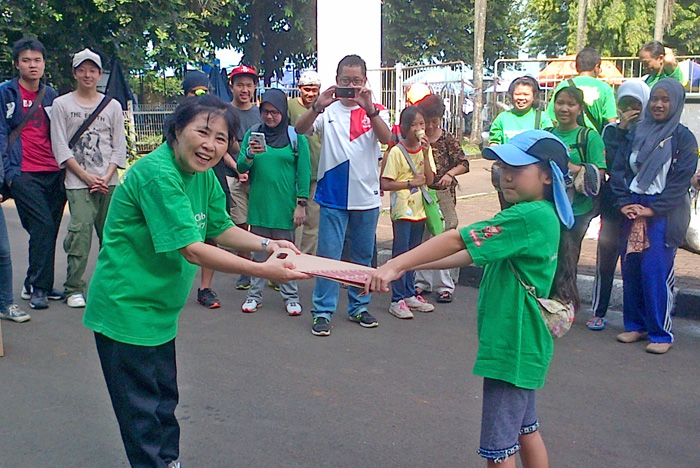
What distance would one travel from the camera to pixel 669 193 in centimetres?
555

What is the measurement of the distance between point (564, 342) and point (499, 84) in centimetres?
1662

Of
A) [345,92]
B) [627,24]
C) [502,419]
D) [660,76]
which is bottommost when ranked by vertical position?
[502,419]

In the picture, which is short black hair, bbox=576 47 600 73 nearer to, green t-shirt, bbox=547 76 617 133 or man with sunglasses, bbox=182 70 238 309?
green t-shirt, bbox=547 76 617 133

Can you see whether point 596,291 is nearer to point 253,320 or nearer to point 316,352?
point 316,352

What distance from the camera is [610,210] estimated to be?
607cm

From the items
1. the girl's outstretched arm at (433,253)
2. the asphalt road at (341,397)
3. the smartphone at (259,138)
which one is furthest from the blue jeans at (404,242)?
the girl's outstretched arm at (433,253)

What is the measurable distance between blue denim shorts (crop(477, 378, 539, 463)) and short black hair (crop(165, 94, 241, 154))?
1450 millimetres

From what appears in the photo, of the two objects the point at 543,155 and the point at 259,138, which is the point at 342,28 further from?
the point at 543,155

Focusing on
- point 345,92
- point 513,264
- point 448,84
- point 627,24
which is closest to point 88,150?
point 345,92

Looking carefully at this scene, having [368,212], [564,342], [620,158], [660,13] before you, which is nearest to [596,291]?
[564,342]

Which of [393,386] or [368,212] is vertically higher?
A: [368,212]

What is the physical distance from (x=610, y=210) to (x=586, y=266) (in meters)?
1.82

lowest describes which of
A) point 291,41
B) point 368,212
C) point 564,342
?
point 564,342

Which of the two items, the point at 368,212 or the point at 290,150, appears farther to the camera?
the point at 290,150
